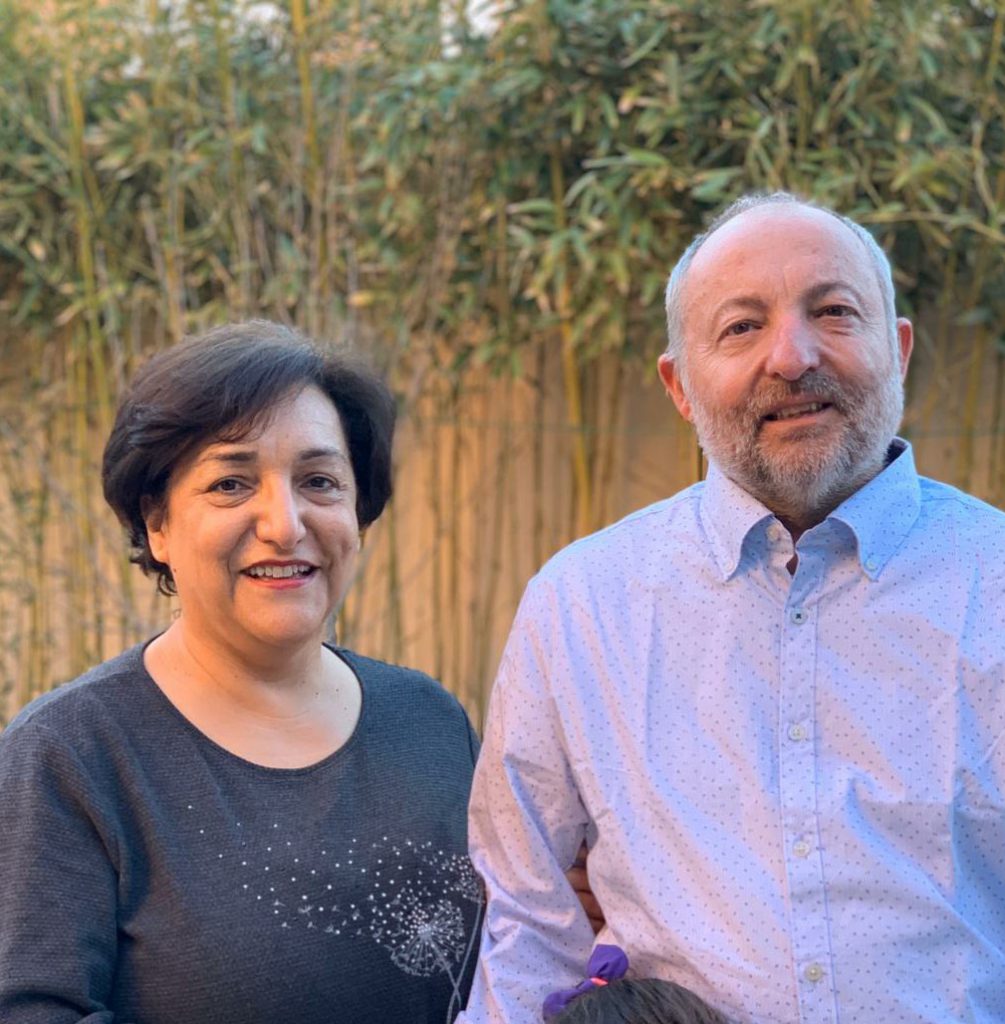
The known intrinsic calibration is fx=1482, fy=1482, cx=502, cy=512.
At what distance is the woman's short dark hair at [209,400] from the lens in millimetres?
2061

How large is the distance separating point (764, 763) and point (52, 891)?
89cm

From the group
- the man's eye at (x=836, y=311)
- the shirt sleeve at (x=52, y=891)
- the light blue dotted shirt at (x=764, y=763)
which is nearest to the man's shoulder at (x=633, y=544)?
the light blue dotted shirt at (x=764, y=763)

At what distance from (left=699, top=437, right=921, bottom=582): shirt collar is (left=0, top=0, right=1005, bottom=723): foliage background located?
166 cm

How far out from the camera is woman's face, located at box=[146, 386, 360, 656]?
2049mm

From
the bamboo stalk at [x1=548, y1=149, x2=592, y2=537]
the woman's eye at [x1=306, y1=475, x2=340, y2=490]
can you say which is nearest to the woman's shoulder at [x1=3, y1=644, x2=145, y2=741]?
the woman's eye at [x1=306, y1=475, x2=340, y2=490]

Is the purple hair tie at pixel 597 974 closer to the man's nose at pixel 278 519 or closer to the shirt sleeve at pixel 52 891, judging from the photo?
the shirt sleeve at pixel 52 891

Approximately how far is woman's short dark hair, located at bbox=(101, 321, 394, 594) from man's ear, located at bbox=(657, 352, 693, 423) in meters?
0.45

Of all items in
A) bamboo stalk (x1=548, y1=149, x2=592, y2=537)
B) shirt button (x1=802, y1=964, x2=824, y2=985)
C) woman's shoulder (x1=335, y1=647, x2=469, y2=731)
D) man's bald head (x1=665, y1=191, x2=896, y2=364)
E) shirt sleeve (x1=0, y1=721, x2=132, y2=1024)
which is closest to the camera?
shirt button (x1=802, y1=964, x2=824, y2=985)

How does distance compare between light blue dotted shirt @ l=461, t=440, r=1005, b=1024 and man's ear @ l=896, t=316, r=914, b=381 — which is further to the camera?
man's ear @ l=896, t=316, r=914, b=381

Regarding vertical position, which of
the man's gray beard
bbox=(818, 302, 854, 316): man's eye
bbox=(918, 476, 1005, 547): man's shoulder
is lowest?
bbox=(918, 476, 1005, 547): man's shoulder

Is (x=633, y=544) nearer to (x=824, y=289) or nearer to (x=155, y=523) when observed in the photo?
(x=824, y=289)

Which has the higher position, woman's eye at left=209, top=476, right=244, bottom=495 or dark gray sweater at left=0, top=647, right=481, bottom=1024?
woman's eye at left=209, top=476, right=244, bottom=495

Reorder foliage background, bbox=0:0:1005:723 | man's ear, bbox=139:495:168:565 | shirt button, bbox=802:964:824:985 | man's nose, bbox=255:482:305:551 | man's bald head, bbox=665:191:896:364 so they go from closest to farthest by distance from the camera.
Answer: shirt button, bbox=802:964:824:985
man's bald head, bbox=665:191:896:364
man's nose, bbox=255:482:305:551
man's ear, bbox=139:495:168:565
foliage background, bbox=0:0:1005:723

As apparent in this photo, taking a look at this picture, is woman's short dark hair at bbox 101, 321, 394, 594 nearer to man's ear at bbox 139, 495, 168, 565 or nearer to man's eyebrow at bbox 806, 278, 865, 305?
man's ear at bbox 139, 495, 168, 565
